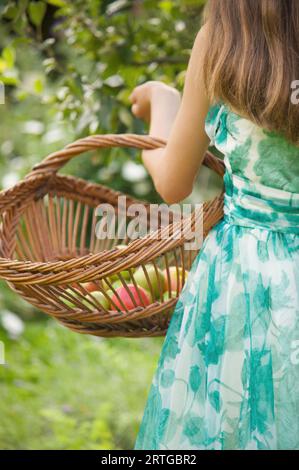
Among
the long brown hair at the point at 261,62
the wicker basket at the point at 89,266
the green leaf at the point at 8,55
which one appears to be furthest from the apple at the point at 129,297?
the green leaf at the point at 8,55

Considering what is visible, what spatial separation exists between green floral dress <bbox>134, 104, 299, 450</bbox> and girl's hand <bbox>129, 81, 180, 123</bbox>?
0.74 feet

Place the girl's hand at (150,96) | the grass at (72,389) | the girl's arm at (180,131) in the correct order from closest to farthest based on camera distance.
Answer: the girl's arm at (180,131), the girl's hand at (150,96), the grass at (72,389)

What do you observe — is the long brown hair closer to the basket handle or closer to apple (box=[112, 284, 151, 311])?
the basket handle

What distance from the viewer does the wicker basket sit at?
1.23 meters

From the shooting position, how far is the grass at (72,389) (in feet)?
8.23

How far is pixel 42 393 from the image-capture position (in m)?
2.83

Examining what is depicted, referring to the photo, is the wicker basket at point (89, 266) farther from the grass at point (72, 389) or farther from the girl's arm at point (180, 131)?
the grass at point (72, 389)

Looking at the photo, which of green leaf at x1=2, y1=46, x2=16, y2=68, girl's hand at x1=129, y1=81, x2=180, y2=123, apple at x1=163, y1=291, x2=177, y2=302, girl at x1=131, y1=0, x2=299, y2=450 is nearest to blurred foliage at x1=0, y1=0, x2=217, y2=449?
green leaf at x1=2, y1=46, x2=16, y2=68

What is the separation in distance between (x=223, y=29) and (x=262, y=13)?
0.22ft

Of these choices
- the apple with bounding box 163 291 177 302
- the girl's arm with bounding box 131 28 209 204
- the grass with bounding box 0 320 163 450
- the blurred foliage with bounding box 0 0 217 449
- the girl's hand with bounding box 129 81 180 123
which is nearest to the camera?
the girl's arm with bounding box 131 28 209 204

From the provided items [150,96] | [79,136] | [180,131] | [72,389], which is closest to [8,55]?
[79,136]

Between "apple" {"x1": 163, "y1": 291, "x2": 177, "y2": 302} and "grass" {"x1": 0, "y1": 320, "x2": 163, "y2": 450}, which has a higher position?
"apple" {"x1": 163, "y1": 291, "x2": 177, "y2": 302}

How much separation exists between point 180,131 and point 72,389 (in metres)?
1.69
